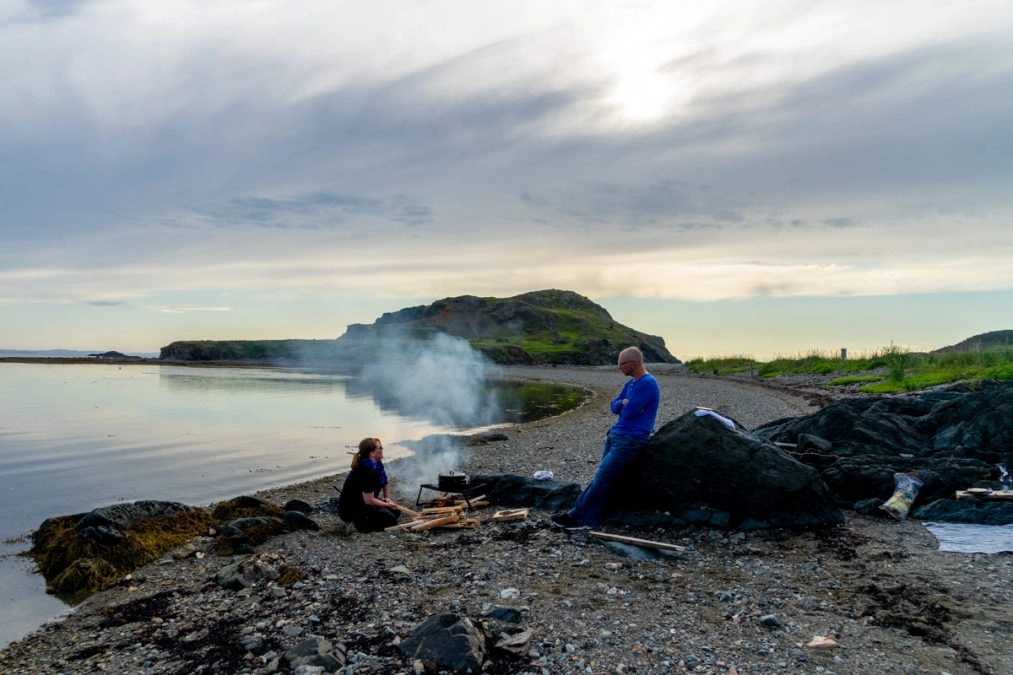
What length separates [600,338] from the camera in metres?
174

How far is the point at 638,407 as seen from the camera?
13.9 metres

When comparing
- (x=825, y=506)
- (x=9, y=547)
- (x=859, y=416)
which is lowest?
(x=9, y=547)

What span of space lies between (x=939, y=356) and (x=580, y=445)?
119 feet

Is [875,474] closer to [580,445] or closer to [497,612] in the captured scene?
[497,612]

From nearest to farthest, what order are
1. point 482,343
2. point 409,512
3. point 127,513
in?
1. point 127,513
2. point 409,512
3. point 482,343

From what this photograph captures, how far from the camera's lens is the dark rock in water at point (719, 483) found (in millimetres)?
13367

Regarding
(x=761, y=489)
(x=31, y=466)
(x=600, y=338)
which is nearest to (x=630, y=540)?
(x=761, y=489)

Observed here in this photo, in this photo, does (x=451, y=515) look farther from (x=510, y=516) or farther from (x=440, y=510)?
(x=510, y=516)

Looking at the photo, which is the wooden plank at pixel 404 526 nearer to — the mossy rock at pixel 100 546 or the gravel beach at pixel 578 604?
the gravel beach at pixel 578 604

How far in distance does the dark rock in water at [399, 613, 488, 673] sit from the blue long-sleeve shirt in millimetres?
6574

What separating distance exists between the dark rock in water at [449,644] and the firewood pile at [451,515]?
19.1 feet

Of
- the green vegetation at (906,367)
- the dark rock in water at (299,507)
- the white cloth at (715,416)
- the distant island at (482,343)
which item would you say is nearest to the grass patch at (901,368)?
the green vegetation at (906,367)

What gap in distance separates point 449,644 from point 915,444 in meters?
16.7

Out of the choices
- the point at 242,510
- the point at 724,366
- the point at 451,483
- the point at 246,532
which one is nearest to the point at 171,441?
the point at 242,510
